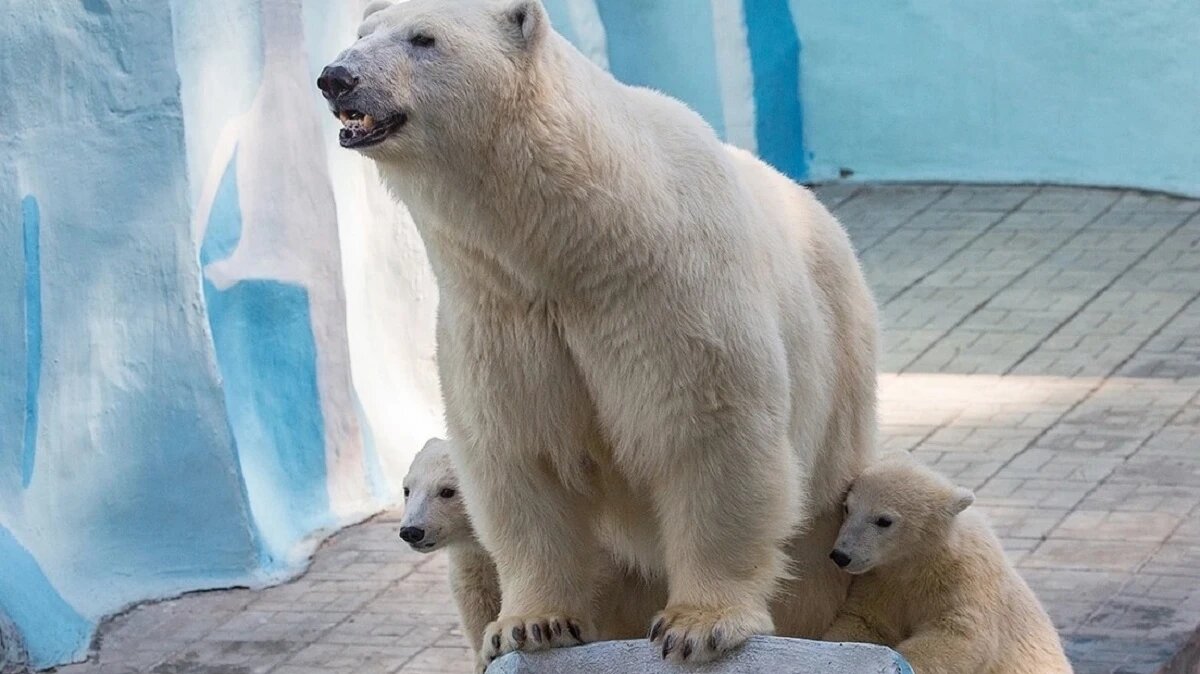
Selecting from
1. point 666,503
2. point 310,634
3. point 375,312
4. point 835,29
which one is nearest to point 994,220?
point 835,29

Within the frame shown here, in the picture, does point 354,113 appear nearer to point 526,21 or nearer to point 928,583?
point 526,21

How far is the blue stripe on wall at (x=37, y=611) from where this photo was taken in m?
6.23

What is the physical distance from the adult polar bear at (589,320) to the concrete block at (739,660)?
0.12 feet

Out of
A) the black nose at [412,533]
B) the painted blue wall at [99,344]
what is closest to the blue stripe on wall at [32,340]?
the painted blue wall at [99,344]

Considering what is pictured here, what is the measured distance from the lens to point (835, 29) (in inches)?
441

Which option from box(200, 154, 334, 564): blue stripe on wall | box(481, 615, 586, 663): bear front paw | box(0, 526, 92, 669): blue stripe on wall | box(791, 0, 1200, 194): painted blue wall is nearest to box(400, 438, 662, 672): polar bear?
box(481, 615, 586, 663): bear front paw

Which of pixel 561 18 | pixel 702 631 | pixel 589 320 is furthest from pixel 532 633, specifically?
pixel 561 18

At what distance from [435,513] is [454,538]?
0.08m

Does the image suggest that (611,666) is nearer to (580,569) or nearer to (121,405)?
(580,569)

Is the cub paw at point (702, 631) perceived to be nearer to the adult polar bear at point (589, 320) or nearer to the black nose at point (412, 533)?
the adult polar bear at point (589, 320)

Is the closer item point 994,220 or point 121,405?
point 121,405

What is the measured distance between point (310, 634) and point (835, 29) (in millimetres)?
5924

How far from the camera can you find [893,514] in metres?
4.36

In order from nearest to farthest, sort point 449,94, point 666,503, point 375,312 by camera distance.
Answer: point 449,94
point 666,503
point 375,312
